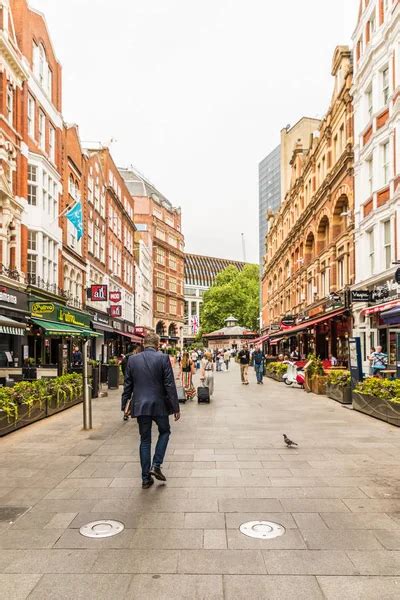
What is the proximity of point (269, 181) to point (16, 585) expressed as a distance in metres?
159

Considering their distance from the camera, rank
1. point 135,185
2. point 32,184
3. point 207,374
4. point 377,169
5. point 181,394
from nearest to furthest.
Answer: point 181,394 → point 207,374 → point 377,169 → point 32,184 → point 135,185

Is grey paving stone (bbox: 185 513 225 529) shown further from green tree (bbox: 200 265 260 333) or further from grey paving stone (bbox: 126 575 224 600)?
green tree (bbox: 200 265 260 333)

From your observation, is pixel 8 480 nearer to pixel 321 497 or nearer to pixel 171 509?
pixel 171 509

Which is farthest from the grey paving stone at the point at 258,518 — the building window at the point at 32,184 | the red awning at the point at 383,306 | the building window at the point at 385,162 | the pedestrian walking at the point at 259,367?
the building window at the point at 32,184

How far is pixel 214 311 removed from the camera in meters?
91.8

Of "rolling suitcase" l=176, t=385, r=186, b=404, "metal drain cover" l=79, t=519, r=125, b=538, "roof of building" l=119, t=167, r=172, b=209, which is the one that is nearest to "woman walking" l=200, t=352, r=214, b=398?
"rolling suitcase" l=176, t=385, r=186, b=404

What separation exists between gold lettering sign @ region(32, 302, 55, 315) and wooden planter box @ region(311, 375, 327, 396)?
11872 millimetres

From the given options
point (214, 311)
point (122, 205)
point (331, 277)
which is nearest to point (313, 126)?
point (122, 205)

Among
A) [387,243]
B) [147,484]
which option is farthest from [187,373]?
[147,484]

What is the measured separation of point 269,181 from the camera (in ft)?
514

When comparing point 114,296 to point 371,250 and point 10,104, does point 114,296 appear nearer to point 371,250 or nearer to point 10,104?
point 10,104

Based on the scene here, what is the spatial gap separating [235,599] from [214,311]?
88.4 metres

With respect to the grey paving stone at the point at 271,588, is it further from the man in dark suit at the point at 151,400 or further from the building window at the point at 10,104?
the building window at the point at 10,104

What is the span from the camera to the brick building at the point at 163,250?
252ft
